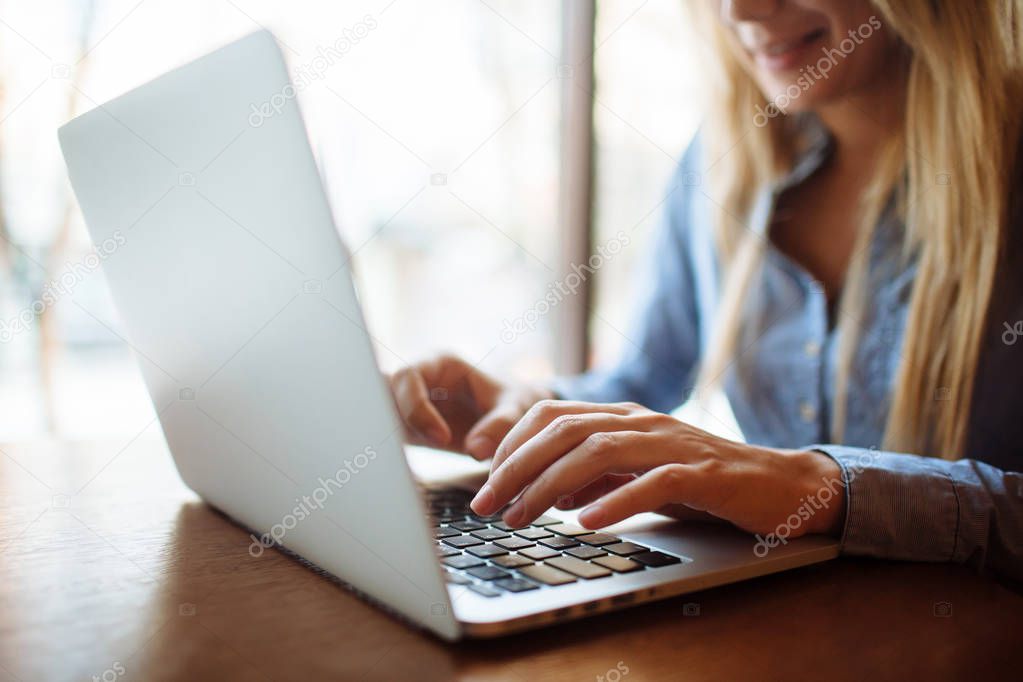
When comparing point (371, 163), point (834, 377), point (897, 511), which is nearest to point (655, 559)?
point (897, 511)

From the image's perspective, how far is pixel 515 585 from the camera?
0.52m

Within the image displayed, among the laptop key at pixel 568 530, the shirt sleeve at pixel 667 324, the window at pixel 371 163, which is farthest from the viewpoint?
the window at pixel 371 163

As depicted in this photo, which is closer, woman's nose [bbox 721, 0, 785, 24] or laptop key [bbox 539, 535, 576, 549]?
laptop key [bbox 539, 535, 576, 549]

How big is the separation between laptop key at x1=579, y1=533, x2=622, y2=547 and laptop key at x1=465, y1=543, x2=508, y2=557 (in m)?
0.07

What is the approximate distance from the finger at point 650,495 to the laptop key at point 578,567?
0.12ft

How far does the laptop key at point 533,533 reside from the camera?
0.64 metres

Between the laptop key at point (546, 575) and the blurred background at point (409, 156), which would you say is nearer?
the laptop key at point (546, 575)

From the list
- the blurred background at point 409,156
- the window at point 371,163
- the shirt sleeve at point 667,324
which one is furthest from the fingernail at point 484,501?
the blurred background at point 409,156

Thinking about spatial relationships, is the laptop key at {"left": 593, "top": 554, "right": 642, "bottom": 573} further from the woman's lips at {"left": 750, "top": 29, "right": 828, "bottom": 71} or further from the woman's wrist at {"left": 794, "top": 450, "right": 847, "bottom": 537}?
the woman's lips at {"left": 750, "top": 29, "right": 828, "bottom": 71}

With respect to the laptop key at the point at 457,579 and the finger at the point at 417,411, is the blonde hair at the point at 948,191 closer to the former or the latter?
the finger at the point at 417,411

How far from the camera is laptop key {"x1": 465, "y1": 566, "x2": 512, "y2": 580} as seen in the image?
0.53 metres

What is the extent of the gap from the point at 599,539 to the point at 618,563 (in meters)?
0.07

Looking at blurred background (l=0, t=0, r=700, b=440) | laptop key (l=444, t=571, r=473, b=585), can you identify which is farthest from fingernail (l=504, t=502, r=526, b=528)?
blurred background (l=0, t=0, r=700, b=440)

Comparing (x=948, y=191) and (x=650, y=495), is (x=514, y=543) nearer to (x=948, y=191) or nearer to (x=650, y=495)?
(x=650, y=495)
